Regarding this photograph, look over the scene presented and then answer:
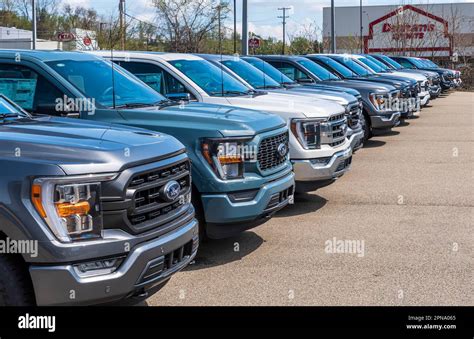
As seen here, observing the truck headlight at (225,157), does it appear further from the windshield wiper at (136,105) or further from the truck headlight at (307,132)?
the truck headlight at (307,132)

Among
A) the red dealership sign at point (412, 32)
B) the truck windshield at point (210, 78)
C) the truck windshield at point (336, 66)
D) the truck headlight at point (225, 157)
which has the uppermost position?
the red dealership sign at point (412, 32)

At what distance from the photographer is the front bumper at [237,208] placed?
6.00 m

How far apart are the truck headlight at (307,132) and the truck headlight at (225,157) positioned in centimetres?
204

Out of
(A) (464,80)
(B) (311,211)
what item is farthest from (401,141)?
(A) (464,80)

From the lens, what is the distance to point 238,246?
698 centimetres

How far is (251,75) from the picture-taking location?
36.2ft

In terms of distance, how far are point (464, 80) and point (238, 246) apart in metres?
39.2

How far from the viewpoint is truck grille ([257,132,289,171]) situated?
21.1 feet

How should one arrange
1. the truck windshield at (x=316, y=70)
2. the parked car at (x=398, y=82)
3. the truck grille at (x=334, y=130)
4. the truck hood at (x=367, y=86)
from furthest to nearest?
the parked car at (x=398, y=82) → the truck windshield at (x=316, y=70) → the truck hood at (x=367, y=86) → the truck grille at (x=334, y=130)

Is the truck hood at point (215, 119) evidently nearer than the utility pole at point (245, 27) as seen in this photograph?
Yes

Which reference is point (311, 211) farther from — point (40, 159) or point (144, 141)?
point (40, 159)

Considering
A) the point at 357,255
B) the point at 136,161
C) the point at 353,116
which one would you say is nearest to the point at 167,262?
the point at 136,161

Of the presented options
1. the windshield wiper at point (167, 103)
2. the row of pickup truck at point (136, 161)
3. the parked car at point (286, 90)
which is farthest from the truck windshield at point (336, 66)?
the windshield wiper at point (167, 103)
